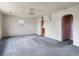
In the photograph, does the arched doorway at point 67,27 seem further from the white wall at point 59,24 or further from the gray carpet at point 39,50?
the gray carpet at point 39,50

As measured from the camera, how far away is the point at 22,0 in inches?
73.2

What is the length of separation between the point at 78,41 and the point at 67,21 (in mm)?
2176

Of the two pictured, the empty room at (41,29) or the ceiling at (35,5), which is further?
the empty room at (41,29)

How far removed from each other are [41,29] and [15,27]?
2.80m

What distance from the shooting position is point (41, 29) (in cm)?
995

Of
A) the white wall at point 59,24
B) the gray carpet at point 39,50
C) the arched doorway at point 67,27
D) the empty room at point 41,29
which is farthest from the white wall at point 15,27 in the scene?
the arched doorway at point 67,27

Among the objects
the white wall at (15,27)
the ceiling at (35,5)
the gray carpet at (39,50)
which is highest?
the ceiling at (35,5)

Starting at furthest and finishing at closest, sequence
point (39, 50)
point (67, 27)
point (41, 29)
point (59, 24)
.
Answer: point (41, 29) < point (67, 27) < point (59, 24) < point (39, 50)

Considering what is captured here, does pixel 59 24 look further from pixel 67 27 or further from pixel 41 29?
pixel 41 29

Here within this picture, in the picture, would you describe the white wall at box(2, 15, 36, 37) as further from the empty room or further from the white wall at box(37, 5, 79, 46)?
the white wall at box(37, 5, 79, 46)

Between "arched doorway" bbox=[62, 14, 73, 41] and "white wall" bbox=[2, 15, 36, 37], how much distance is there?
5.18m

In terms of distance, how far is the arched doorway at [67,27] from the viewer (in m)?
6.39

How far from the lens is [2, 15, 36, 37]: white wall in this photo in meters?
9.21

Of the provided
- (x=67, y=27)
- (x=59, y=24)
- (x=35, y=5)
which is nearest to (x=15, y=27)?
(x=59, y=24)
